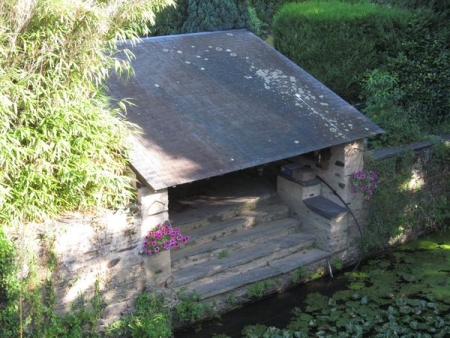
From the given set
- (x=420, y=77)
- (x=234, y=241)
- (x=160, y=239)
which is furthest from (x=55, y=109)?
(x=420, y=77)

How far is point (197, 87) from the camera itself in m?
9.22

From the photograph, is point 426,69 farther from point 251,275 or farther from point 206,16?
point 251,275

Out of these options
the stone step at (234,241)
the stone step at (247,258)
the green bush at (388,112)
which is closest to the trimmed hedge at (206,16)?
the green bush at (388,112)

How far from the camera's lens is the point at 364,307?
8.54 metres

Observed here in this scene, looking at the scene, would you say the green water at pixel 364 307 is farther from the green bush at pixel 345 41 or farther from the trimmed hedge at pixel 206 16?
the trimmed hedge at pixel 206 16

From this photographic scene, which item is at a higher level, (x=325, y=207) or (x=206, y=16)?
(x=206, y=16)

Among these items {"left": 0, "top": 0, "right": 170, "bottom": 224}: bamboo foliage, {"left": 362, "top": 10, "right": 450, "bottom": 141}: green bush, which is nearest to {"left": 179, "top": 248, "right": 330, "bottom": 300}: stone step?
{"left": 0, "top": 0, "right": 170, "bottom": 224}: bamboo foliage

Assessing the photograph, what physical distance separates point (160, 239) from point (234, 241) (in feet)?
5.77

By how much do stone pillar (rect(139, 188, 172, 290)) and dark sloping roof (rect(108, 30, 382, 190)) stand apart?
0.92 feet

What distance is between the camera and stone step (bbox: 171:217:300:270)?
8727mm

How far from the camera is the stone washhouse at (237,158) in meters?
8.02

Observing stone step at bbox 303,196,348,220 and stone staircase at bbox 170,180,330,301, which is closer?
stone staircase at bbox 170,180,330,301

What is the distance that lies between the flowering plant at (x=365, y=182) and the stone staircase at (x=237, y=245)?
1.01m

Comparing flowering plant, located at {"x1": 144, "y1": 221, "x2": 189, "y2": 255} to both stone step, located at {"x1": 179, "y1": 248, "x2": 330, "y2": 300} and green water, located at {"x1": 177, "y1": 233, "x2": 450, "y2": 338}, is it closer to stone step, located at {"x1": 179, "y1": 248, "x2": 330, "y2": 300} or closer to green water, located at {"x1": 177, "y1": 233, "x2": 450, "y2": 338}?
stone step, located at {"x1": 179, "y1": 248, "x2": 330, "y2": 300}
